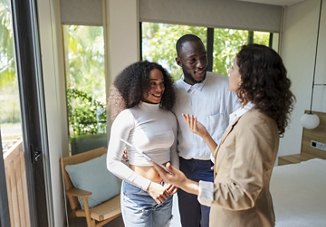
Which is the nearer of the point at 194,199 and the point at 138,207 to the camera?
the point at 138,207

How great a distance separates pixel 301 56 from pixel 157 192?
276cm

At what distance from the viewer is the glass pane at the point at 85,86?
243cm

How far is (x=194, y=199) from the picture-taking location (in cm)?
142

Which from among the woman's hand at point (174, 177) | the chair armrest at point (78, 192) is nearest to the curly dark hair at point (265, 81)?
the woman's hand at point (174, 177)

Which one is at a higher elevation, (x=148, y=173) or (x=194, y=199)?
(x=148, y=173)

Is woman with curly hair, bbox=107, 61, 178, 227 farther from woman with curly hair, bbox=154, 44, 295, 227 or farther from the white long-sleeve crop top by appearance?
woman with curly hair, bbox=154, 44, 295, 227

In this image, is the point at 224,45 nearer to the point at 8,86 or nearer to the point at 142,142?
the point at 142,142

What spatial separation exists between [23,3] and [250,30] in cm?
259

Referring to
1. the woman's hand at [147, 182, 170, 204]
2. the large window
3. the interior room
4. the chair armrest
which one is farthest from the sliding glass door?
the large window

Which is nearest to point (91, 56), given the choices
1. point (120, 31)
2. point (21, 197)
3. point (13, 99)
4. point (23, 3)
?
point (120, 31)

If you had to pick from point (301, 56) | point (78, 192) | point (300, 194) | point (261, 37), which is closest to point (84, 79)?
point (78, 192)

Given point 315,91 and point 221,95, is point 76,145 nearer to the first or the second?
point 221,95

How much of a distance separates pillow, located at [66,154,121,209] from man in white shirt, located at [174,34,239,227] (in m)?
1.03

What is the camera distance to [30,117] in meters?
1.41
